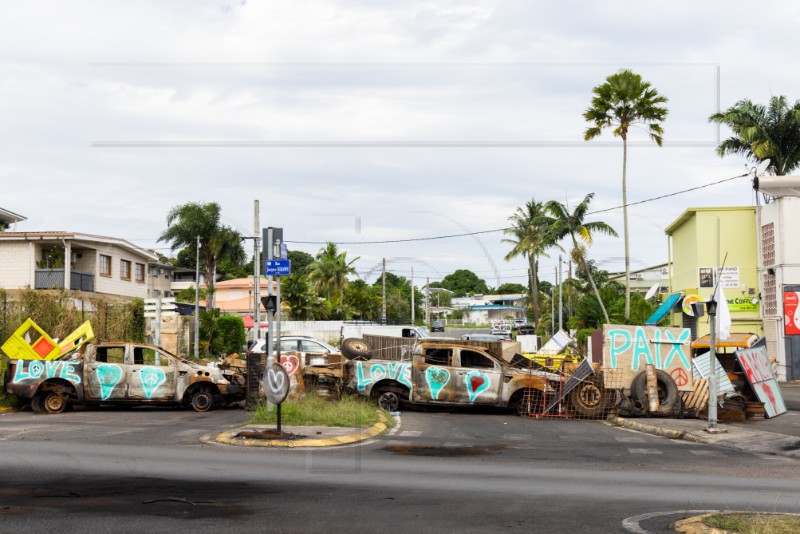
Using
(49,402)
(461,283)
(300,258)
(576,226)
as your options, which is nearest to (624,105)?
(576,226)

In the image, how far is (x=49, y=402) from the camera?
20.3 meters

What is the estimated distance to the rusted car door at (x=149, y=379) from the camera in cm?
2042

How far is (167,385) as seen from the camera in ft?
67.7

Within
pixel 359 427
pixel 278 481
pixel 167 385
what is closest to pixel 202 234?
pixel 167 385

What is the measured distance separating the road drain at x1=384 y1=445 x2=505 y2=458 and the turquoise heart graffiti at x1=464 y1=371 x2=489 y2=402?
224 inches

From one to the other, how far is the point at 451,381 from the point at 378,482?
33.1 ft

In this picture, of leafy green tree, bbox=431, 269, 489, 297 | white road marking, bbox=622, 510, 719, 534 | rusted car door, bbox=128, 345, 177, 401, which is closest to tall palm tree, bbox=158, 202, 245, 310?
rusted car door, bbox=128, 345, 177, 401

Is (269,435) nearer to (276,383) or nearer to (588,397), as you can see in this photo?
(276,383)

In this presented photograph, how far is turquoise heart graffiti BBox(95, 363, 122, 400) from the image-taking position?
66.6 feet

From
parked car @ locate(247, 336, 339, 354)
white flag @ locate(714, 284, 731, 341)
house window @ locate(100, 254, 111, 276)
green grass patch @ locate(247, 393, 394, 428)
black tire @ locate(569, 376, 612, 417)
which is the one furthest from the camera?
house window @ locate(100, 254, 111, 276)

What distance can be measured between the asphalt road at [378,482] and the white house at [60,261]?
23370mm

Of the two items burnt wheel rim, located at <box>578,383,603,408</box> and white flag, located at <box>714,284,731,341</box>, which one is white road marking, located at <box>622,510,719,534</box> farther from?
burnt wheel rim, located at <box>578,383,603,408</box>

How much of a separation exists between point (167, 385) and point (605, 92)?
23.5m

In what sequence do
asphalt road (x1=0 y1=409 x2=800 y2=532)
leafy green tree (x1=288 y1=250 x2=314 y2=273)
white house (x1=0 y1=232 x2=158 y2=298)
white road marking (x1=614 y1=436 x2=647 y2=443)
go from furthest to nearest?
leafy green tree (x1=288 y1=250 x2=314 y2=273) → white house (x1=0 y1=232 x2=158 y2=298) → white road marking (x1=614 y1=436 x2=647 y2=443) → asphalt road (x1=0 y1=409 x2=800 y2=532)
